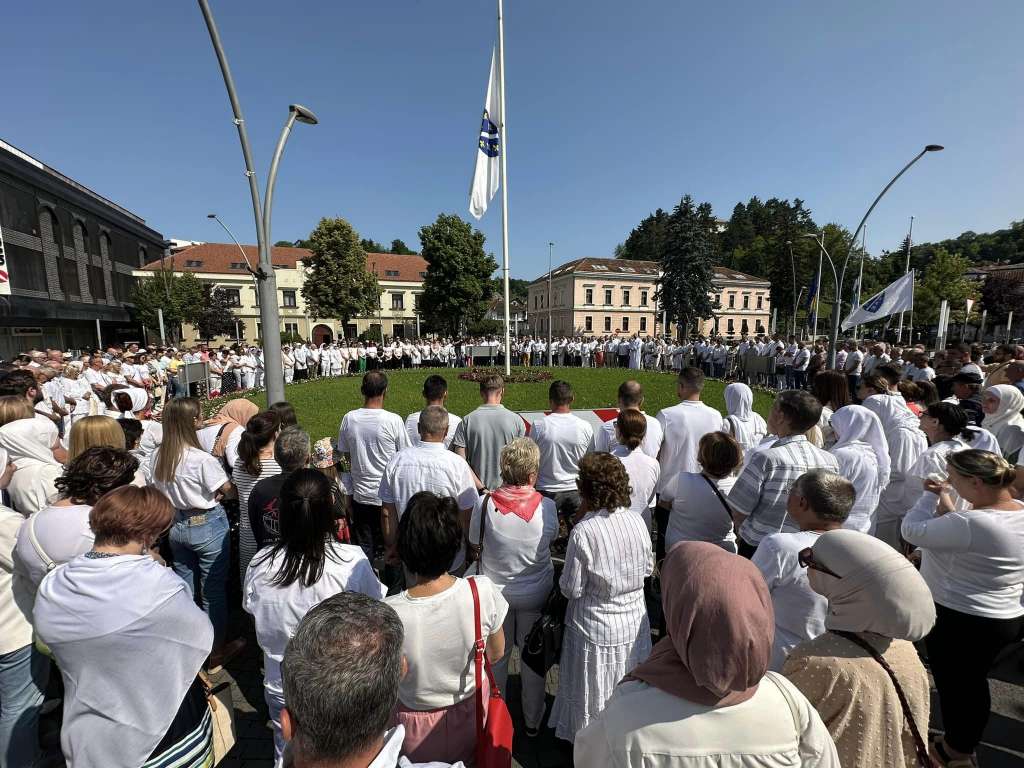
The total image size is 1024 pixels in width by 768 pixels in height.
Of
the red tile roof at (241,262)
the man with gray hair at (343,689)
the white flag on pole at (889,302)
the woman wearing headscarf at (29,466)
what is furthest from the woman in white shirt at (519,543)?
the red tile roof at (241,262)

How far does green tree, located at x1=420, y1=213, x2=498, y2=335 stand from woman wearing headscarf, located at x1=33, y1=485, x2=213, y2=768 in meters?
44.0

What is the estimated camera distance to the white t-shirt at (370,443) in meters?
4.80

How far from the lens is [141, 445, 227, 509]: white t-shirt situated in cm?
363

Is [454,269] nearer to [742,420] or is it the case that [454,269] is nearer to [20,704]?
[742,420]

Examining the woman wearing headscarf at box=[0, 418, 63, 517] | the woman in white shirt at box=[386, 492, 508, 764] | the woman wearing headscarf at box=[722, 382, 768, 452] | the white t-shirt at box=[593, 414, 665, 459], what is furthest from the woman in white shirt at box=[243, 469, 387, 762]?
the woman wearing headscarf at box=[722, 382, 768, 452]

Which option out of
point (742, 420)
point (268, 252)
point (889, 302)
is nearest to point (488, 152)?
point (268, 252)

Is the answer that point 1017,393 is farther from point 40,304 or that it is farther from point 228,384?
point 40,304

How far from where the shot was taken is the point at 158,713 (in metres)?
1.99

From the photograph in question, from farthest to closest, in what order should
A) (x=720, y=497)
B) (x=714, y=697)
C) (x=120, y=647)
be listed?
(x=720, y=497) → (x=120, y=647) → (x=714, y=697)

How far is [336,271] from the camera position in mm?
43031

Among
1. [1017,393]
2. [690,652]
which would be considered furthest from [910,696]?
[1017,393]

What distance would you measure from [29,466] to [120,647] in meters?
2.51

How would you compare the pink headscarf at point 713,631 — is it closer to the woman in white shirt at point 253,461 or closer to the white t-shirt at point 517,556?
the white t-shirt at point 517,556

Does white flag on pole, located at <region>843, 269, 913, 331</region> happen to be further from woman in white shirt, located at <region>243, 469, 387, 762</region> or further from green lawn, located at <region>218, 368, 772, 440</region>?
woman in white shirt, located at <region>243, 469, 387, 762</region>
